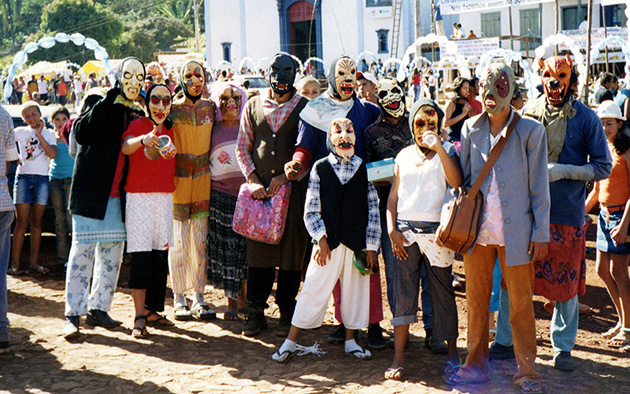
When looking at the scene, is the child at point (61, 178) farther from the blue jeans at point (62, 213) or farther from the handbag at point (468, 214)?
the handbag at point (468, 214)

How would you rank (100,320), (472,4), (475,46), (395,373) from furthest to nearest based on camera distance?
(472,4)
(475,46)
(100,320)
(395,373)

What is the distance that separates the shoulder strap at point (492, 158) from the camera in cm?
437

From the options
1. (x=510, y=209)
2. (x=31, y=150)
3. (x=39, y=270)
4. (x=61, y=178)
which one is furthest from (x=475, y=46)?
(x=510, y=209)

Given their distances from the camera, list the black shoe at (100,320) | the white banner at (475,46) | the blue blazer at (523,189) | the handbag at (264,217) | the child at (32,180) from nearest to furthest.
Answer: the blue blazer at (523,189) < the handbag at (264,217) < the black shoe at (100,320) < the child at (32,180) < the white banner at (475,46)

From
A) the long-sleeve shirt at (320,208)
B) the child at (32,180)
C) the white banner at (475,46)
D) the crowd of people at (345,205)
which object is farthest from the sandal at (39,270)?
the white banner at (475,46)

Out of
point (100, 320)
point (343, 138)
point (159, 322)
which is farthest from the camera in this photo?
point (159, 322)

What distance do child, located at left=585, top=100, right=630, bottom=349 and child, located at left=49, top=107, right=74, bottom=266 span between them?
556 cm

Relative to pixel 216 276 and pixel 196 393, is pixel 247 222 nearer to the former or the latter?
pixel 216 276

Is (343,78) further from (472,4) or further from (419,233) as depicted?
(472,4)

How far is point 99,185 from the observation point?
5.61m

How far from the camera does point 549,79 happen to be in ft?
16.0

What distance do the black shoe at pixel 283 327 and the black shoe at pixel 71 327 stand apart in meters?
1.61

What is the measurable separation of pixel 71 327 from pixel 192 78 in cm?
226

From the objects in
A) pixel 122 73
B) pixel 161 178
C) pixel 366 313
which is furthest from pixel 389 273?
pixel 122 73
